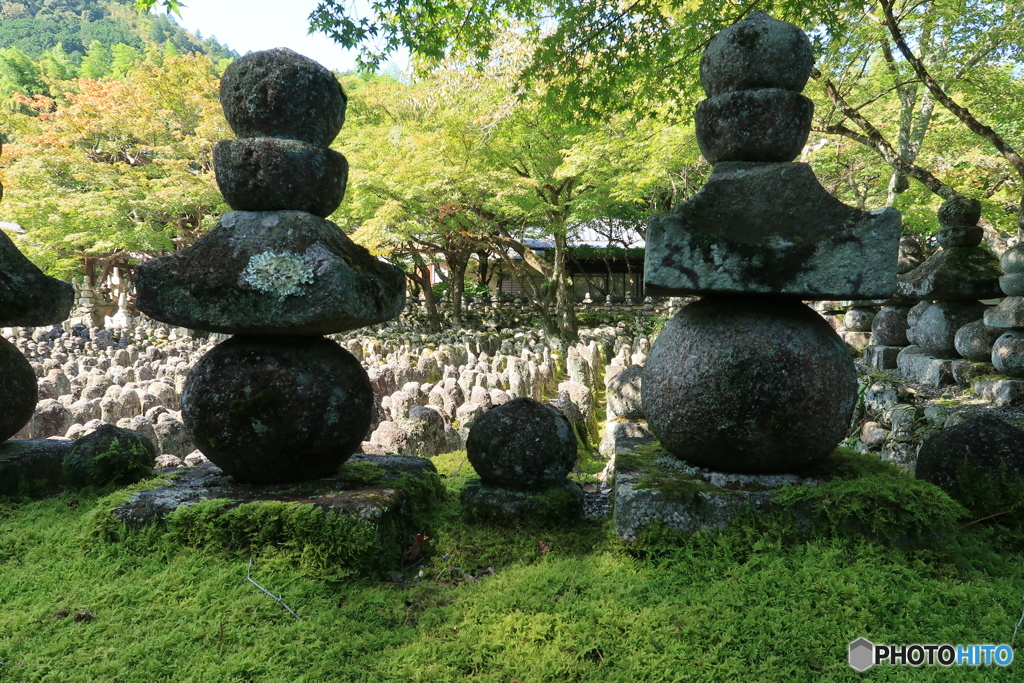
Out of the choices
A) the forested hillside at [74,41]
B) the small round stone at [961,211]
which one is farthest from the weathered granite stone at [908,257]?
the forested hillside at [74,41]

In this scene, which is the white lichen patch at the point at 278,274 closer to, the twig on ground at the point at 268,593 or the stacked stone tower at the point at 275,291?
the stacked stone tower at the point at 275,291

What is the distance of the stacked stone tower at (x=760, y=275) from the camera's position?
3041 millimetres

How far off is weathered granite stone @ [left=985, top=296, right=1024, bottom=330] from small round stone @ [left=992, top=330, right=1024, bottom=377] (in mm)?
107

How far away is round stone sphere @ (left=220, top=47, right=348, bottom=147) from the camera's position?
A: 137 inches

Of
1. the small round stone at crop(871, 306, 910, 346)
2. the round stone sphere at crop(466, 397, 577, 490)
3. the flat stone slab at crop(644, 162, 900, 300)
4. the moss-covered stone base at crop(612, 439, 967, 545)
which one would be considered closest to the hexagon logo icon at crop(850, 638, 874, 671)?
the moss-covered stone base at crop(612, 439, 967, 545)

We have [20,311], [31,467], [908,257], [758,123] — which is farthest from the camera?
[908,257]

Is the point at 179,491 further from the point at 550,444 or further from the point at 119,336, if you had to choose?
the point at 119,336

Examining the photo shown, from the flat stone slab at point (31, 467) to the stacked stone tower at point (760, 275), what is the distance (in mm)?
4694

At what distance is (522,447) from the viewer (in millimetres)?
4105

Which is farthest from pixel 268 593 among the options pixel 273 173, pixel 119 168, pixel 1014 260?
pixel 119 168

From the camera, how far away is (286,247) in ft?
10.9

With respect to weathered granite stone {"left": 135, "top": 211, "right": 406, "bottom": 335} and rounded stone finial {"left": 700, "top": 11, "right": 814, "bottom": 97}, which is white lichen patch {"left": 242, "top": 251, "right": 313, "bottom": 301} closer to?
weathered granite stone {"left": 135, "top": 211, "right": 406, "bottom": 335}

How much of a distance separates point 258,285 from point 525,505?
2.29 metres

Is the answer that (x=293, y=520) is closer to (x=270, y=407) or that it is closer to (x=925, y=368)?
(x=270, y=407)
